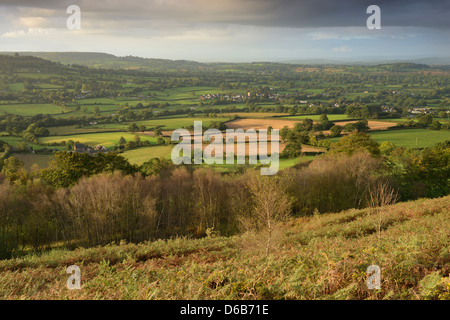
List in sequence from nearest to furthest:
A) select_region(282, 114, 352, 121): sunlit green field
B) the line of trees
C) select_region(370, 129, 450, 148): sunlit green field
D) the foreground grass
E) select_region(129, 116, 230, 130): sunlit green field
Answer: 1. the foreground grass
2. the line of trees
3. select_region(370, 129, 450, 148): sunlit green field
4. select_region(129, 116, 230, 130): sunlit green field
5. select_region(282, 114, 352, 121): sunlit green field

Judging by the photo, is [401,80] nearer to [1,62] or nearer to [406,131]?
[406,131]

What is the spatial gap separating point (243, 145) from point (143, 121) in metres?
29.6

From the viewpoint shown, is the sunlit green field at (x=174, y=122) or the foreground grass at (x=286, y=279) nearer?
the foreground grass at (x=286, y=279)

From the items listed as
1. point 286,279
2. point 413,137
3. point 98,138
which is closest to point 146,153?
point 98,138

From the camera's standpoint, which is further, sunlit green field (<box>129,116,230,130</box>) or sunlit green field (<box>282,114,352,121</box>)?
sunlit green field (<box>282,114,352,121</box>)

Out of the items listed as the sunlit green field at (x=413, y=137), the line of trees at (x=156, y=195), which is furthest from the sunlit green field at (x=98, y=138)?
the sunlit green field at (x=413, y=137)

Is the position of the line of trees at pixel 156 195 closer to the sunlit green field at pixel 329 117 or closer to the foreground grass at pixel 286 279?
the foreground grass at pixel 286 279

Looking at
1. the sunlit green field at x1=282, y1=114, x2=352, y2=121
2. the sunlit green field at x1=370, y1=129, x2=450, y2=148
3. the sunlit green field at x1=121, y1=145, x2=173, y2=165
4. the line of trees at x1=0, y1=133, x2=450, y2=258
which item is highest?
the sunlit green field at x1=282, y1=114, x2=352, y2=121

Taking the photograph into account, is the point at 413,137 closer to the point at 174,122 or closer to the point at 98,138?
the point at 174,122

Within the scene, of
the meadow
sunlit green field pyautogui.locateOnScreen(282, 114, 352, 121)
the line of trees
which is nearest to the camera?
the line of trees

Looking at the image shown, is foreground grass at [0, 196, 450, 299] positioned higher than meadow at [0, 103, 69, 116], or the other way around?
meadow at [0, 103, 69, 116]

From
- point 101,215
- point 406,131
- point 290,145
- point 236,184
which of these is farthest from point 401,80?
point 101,215

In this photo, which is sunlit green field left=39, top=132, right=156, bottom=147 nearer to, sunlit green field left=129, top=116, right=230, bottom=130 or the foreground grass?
sunlit green field left=129, top=116, right=230, bottom=130

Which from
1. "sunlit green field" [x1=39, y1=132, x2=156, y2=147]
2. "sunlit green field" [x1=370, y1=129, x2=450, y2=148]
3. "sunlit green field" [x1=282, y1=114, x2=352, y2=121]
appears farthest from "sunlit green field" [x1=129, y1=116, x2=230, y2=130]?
"sunlit green field" [x1=370, y1=129, x2=450, y2=148]
